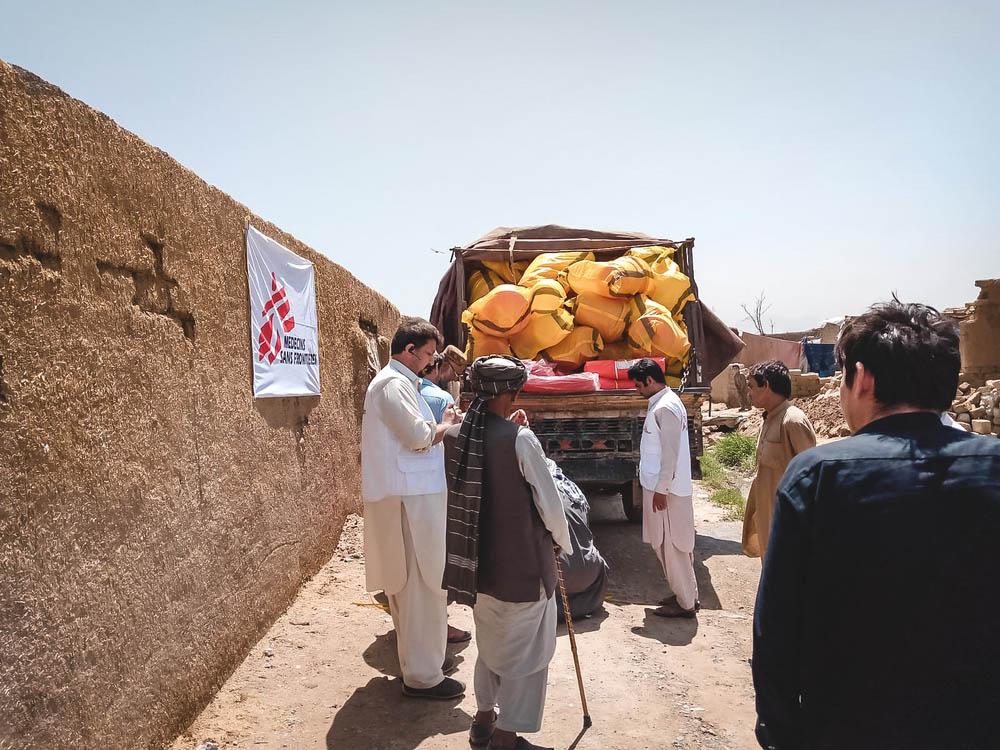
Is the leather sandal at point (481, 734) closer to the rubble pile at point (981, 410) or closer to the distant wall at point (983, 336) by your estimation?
the rubble pile at point (981, 410)

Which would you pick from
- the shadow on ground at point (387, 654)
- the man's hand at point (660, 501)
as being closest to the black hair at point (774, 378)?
the man's hand at point (660, 501)

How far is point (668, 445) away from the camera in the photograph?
15.0 feet

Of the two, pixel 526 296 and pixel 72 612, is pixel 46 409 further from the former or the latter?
pixel 526 296

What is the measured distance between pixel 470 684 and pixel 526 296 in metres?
3.43

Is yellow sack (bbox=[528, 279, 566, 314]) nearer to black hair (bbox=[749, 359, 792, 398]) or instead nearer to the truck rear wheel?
the truck rear wheel

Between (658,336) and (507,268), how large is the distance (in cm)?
177

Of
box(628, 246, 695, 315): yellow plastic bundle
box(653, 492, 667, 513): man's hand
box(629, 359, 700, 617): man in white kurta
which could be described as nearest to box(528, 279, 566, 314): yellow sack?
box(628, 246, 695, 315): yellow plastic bundle

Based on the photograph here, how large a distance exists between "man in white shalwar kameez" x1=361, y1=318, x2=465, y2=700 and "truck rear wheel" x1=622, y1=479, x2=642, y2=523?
327 centimetres

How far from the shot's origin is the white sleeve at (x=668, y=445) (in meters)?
4.55

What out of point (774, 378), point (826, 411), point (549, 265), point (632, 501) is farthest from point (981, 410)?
point (774, 378)

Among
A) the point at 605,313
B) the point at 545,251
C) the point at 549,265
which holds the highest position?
the point at 545,251

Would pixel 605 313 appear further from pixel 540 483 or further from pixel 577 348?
pixel 540 483

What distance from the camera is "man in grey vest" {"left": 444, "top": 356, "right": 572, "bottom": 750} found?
2.85 m

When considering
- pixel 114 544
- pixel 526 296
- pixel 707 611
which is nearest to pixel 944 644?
pixel 114 544
